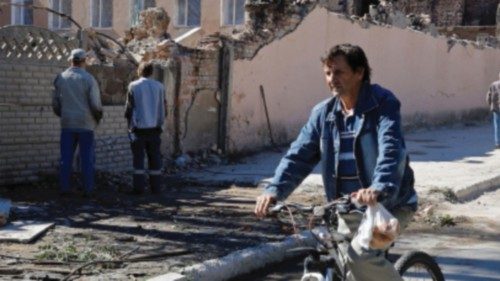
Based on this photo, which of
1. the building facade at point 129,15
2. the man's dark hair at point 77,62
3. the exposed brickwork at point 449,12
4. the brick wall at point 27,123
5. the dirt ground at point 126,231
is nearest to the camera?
the dirt ground at point 126,231

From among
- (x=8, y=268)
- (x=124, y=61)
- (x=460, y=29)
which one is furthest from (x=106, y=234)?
(x=460, y=29)

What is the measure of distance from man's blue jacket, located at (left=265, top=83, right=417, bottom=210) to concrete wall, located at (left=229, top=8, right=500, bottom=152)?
10.5 m

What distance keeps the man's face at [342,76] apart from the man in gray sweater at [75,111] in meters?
6.08

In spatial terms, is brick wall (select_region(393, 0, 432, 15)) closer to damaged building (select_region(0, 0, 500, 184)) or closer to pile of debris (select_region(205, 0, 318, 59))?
damaged building (select_region(0, 0, 500, 184))

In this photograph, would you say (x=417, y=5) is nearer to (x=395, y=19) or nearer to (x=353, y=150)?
(x=395, y=19)

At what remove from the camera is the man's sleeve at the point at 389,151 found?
3.69m

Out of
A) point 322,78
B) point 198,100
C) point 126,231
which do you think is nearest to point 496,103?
point 322,78

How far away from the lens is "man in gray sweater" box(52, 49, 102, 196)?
31.5 feet

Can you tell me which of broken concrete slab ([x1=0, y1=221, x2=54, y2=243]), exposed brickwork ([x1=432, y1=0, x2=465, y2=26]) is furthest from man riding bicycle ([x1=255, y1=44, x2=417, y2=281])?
exposed brickwork ([x1=432, y1=0, x2=465, y2=26])

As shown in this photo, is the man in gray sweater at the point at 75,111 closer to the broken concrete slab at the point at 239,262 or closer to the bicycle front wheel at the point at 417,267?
the broken concrete slab at the point at 239,262

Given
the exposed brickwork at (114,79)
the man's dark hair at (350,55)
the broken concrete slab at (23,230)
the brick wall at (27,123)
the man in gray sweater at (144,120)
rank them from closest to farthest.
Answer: the man's dark hair at (350,55) < the broken concrete slab at (23,230) < the man in gray sweater at (144,120) < the brick wall at (27,123) < the exposed brickwork at (114,79)

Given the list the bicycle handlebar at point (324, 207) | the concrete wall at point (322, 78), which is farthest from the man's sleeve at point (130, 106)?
the bicycle handlebar at point (324, 207)

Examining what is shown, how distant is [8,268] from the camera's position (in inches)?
243

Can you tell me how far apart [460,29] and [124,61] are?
22.0m
